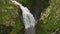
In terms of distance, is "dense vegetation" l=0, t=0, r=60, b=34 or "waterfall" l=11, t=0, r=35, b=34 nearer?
"dense vegetation" l=0, t=0, r=60, b=34

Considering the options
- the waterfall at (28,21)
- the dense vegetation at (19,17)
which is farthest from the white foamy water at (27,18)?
the dense vegetation at (19,17)

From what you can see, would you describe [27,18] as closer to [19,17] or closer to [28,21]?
[28,21]

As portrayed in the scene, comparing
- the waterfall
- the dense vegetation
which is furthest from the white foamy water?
the dense vegetation

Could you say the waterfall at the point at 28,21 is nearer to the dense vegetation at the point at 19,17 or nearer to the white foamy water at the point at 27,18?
the white foamy water at the point at 27,18

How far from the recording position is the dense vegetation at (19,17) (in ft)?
32.2

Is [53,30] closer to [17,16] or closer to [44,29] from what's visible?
[44,29]

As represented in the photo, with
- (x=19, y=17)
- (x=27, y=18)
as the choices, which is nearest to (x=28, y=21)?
(x=27, y=18)

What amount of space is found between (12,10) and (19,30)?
82 centimetres

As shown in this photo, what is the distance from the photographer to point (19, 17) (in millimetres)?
10172

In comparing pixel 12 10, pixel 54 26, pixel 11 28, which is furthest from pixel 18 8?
pixel 54 26

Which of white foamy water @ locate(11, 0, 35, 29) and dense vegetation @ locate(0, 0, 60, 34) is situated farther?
white foamy water @ locate(11, 0, 35, 29)

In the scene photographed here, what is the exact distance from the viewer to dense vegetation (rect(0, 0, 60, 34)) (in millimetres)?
9828

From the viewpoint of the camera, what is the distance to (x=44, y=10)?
37.2ft

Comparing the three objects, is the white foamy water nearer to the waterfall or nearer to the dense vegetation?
the waterfall
